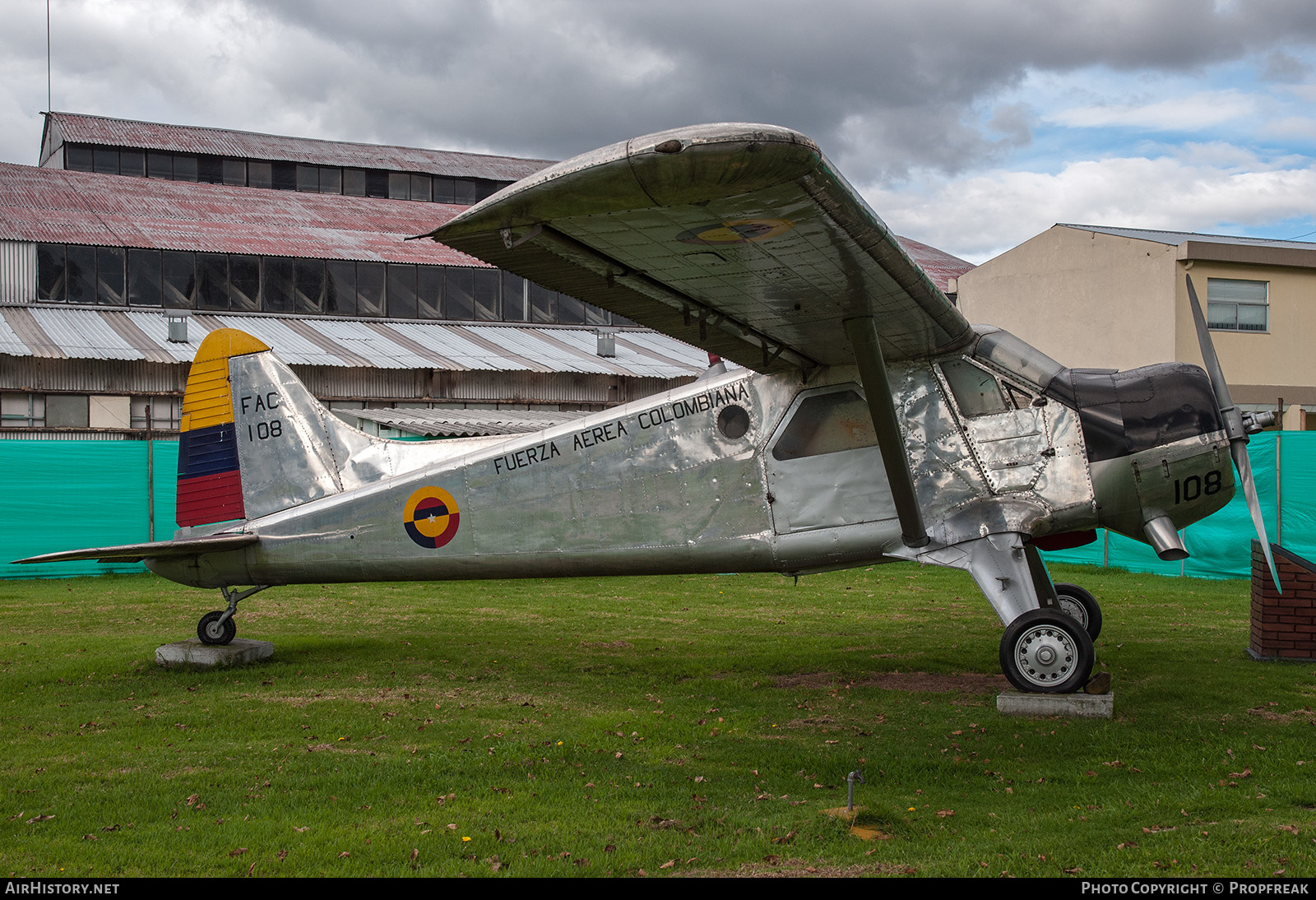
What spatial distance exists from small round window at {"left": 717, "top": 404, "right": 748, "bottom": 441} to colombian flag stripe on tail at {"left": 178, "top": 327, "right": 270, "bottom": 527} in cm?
481

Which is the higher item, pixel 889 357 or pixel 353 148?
pixel 353 148

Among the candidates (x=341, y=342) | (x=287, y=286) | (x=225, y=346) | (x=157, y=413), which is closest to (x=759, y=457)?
(x=225, y=346)

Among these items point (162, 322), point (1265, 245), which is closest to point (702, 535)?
point (1265, 245)

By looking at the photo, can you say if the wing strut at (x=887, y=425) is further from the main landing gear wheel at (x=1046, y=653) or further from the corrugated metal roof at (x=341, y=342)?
the corrugated metal roof at (x=341, y=342)

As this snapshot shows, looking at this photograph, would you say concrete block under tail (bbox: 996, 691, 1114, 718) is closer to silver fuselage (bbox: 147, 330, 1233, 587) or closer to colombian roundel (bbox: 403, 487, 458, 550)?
silver fuselage (bbox: 147, 330, 1233, 587)

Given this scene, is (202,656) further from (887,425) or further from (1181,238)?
(1181,238)

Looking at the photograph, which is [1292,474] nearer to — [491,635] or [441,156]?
[491,635]

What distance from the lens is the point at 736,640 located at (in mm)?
11094

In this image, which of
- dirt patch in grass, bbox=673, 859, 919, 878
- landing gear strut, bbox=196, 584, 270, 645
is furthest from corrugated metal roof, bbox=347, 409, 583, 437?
dirt patch in grass, bbox=673, 859, 919, 878

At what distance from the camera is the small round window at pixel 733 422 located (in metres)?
8.48

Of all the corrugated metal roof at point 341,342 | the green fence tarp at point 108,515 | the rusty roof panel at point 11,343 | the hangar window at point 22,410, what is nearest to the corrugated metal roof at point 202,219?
the corrugated metal roof at point 341,342

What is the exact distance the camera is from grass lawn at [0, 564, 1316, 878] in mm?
4656

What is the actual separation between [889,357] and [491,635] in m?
5.85

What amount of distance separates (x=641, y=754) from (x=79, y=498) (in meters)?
16.1
